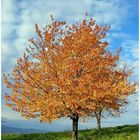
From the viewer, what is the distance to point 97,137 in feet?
123

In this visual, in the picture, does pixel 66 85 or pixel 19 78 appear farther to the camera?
pixel 19 78

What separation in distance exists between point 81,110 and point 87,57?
15.0 ft

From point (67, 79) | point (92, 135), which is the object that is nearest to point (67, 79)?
point (67, 79)

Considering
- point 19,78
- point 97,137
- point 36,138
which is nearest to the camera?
point 19,78

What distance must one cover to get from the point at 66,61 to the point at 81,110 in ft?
14.6

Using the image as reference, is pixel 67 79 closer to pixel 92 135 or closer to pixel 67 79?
pixel 67 79

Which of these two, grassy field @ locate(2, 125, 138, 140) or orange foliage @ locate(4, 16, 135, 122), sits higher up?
orange foliage @ locate(4, 16, 135, 122)

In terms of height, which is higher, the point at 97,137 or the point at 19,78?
the point at 19,78

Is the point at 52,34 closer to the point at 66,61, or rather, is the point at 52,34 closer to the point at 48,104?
→ the point at 66,61

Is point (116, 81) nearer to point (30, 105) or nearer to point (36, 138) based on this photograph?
point (30, 105)

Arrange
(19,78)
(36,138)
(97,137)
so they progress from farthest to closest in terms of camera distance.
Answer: (36,138)
(97,137)
(19,78)

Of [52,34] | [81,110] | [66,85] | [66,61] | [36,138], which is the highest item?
[52,34]

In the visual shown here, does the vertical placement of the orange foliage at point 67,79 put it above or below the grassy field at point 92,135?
above

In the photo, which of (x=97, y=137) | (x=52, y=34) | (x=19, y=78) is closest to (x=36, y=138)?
(x=97, y=137)
